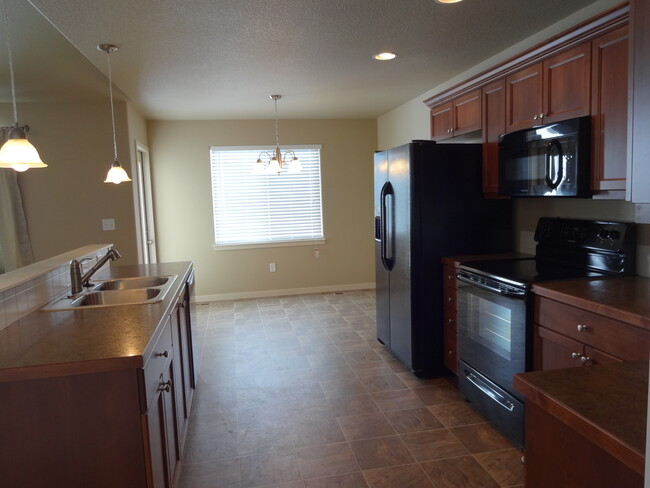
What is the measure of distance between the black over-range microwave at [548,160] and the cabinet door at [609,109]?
52mm

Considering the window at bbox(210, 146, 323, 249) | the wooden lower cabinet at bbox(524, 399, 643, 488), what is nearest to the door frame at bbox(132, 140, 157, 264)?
the window at bbox(210, 146, 323, 249)

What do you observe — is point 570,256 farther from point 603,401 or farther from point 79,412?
point 79,412

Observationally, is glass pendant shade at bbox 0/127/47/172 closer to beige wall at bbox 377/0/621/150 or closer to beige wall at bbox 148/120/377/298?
beige wall at bbox 377/0/621/150

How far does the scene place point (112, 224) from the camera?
4809 mm

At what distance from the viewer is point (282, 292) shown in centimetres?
645

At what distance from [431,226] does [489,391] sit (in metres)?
1.18

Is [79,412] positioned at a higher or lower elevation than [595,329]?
lower

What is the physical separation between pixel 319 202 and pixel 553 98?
13.5 ft

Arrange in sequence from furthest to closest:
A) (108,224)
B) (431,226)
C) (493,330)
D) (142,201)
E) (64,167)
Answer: (142,201) → (108,224) → (64,167) → (431,226) → (493,330)

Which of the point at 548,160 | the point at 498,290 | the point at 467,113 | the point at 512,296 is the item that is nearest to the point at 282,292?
the point at 467,113

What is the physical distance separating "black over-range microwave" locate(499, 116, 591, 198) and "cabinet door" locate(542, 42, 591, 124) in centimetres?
8

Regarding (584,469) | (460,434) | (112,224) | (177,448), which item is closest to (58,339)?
(177,448)

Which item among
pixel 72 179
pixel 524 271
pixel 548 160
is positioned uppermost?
pixel 72 179

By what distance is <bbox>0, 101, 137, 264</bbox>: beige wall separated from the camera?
4625 mm
